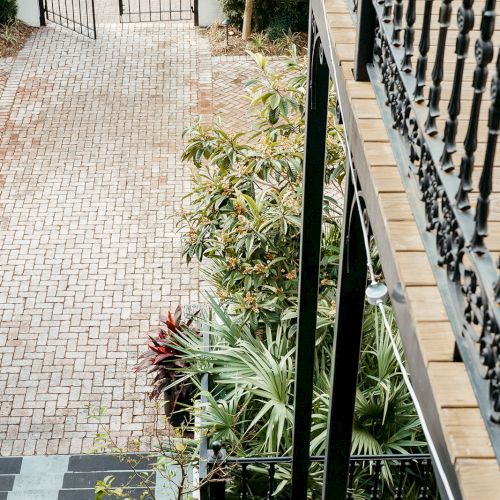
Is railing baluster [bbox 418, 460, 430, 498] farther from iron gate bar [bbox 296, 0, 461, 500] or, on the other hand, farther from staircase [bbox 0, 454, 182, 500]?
iron gate bar [bbox 296, 0, 461, 500]

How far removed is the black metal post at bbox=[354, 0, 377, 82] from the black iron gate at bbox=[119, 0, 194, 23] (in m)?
13.9

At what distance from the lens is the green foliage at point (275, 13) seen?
1567 centimetres

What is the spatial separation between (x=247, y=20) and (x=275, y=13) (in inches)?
22.6

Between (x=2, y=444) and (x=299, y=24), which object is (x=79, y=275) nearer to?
(x=2, y=444)

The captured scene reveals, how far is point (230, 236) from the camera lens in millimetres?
7051

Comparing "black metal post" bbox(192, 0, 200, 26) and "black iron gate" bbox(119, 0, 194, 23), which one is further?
"black iron gate" bbox(119, 0, 194, 23)

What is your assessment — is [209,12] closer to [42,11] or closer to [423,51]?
[42,11]

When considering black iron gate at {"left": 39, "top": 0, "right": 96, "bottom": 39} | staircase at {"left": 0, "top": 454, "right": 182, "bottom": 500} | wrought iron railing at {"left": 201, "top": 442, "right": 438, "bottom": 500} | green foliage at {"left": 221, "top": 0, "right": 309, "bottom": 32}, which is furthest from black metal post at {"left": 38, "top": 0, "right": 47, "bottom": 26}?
wrought iron railing at {"left": 201, "top": 442, "right": 438, "bottom": 500}

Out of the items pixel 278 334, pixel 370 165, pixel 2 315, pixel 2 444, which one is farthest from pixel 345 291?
pixel 2 315

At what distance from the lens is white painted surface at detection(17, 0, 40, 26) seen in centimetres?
1638

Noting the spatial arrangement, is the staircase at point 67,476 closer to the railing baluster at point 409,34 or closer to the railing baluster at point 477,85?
the railing baluster at point 409,34

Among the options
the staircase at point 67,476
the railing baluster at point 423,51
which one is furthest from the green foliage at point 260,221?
the railing baluster at point 423,51

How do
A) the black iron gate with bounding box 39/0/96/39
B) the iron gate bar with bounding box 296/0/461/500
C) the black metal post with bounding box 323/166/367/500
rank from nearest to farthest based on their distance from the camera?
the iron gate bar with bounding box 296/0/461/500, the black metal post with bounding box 323/166/367/500, the black iron gate with bounding box 39/0/96/39

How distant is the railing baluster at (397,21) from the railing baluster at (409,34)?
4.6 inches
